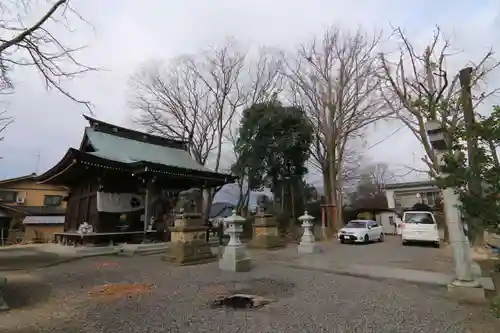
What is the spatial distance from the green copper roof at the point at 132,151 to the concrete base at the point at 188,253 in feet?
18.0

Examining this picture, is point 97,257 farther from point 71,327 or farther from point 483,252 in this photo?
point 483,252

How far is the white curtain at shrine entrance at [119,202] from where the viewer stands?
13438mm

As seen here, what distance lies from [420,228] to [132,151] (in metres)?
14.4

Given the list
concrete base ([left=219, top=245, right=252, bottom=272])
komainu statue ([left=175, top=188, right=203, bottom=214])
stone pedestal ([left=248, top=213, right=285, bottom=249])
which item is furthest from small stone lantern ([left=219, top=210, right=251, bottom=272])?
stone pedestal ([left=248, top=213, right=285, bottom=249])

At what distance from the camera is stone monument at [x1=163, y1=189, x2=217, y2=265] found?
9906mm

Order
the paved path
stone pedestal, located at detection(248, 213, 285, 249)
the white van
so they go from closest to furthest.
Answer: the paved path → stone pedestal, located at detection(248, 213, 285, 249) → the white van

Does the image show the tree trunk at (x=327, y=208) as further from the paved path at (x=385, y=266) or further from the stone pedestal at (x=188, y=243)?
the stone pedestal at (x=188, y=243)

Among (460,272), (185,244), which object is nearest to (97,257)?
(185,244)

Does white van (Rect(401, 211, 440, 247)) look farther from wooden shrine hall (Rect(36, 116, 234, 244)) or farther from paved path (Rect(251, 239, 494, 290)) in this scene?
wooden shrine hall (Rect(36, 116, 234, 244))

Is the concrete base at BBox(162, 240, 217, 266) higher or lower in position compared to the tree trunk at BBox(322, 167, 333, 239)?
lower

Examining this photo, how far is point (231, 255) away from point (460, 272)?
202 inches

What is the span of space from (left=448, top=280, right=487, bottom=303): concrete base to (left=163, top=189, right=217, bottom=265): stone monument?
668cm

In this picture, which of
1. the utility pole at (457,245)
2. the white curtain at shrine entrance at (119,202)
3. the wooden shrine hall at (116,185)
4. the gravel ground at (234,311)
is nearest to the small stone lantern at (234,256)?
the gravel ground at (234,311)

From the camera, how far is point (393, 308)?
16.7 feet
